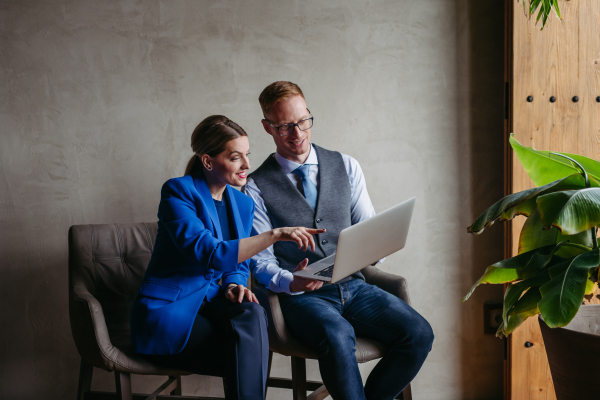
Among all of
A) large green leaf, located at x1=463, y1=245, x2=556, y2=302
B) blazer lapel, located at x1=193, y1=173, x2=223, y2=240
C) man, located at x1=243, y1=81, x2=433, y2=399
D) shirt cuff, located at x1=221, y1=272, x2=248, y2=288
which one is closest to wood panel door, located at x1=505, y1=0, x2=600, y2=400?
man, located at x1=243, y1=81, x2=433, y2=399

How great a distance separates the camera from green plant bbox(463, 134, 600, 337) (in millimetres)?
901

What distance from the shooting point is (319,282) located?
1527 millimetres

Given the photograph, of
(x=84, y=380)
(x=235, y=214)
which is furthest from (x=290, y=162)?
(x=84, y=380)

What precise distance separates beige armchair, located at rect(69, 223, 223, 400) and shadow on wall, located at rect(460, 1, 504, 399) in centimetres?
152

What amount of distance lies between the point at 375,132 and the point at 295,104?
66 cm

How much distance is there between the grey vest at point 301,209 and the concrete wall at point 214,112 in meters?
0.46

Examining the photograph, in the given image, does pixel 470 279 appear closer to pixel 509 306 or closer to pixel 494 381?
pixel 494 381

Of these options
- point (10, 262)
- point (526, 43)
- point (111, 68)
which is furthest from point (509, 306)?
point (10, 262)

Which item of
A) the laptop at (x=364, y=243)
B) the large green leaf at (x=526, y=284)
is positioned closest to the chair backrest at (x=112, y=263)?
the laptop at (x=364, y=243)

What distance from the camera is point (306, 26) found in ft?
7.06

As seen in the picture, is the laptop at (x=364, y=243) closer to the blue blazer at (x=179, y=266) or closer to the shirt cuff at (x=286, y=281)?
the shirt cuff at (x=286, y=281)

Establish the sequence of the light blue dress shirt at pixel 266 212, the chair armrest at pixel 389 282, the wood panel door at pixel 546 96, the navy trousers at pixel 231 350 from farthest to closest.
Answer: the wood panel door at pixel 546 96 < the chair armrest at pixel 389 282 < the light blue dress shirt at pixel 266 212 < the navy trousers at pixel 231 350

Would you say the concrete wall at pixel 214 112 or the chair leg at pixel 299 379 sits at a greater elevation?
the concrete wall at pixel 214 112

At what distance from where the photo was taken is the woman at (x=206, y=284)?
1.38 metres
